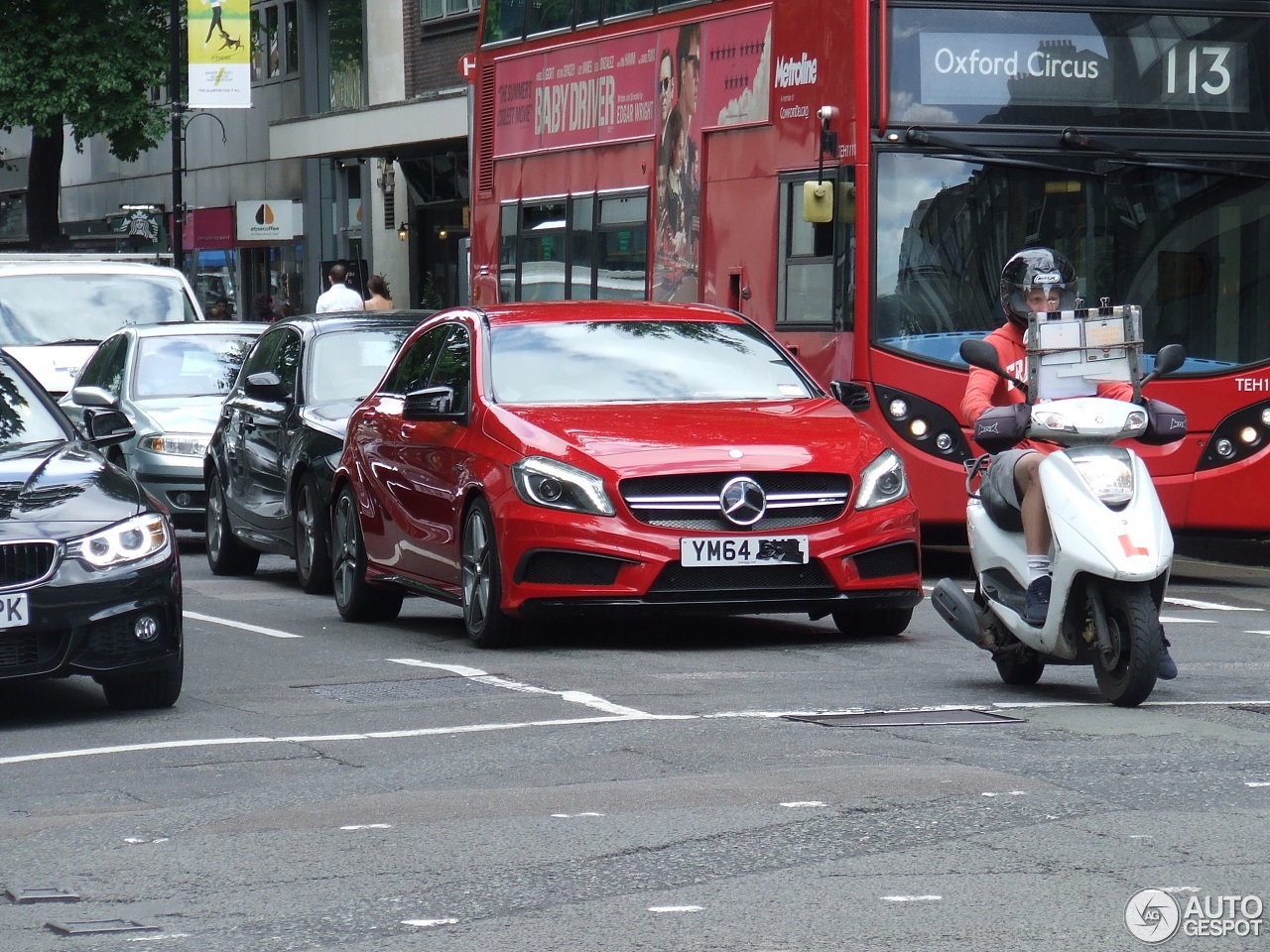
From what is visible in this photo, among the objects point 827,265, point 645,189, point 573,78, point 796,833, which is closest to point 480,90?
point 573,78

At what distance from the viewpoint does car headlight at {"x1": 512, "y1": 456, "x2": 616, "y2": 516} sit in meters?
A: 11.0

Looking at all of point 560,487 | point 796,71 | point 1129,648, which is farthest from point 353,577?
point 1129,648

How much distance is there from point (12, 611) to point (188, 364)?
1118cm

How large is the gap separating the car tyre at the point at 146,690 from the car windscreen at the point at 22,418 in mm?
1171

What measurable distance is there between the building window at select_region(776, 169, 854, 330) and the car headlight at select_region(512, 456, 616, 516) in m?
4.70

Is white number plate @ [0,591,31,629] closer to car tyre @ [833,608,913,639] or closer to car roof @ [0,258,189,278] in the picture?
car tyre @ [833,608,913,639]

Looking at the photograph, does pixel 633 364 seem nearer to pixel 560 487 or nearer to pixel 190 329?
pixel 560 487

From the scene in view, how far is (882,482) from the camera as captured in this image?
11375 millimetres

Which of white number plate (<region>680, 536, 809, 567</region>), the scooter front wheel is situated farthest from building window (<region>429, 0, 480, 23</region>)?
the scooter front wheel

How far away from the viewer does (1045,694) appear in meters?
9.57

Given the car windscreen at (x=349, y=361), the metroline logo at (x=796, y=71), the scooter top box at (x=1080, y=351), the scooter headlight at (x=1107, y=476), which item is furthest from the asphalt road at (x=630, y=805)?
the metroline logo at (x=796, y=71)

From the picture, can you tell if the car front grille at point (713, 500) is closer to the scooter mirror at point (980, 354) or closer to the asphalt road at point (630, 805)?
the asphalt road at point (630, 805)

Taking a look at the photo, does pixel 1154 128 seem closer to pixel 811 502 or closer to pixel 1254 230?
pixel 1254 230

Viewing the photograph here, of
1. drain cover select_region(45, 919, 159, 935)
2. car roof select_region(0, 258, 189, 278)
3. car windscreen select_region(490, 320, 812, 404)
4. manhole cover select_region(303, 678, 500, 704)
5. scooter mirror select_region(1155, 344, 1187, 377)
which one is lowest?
manhole cover select_region(303, 678, 500, 704)
